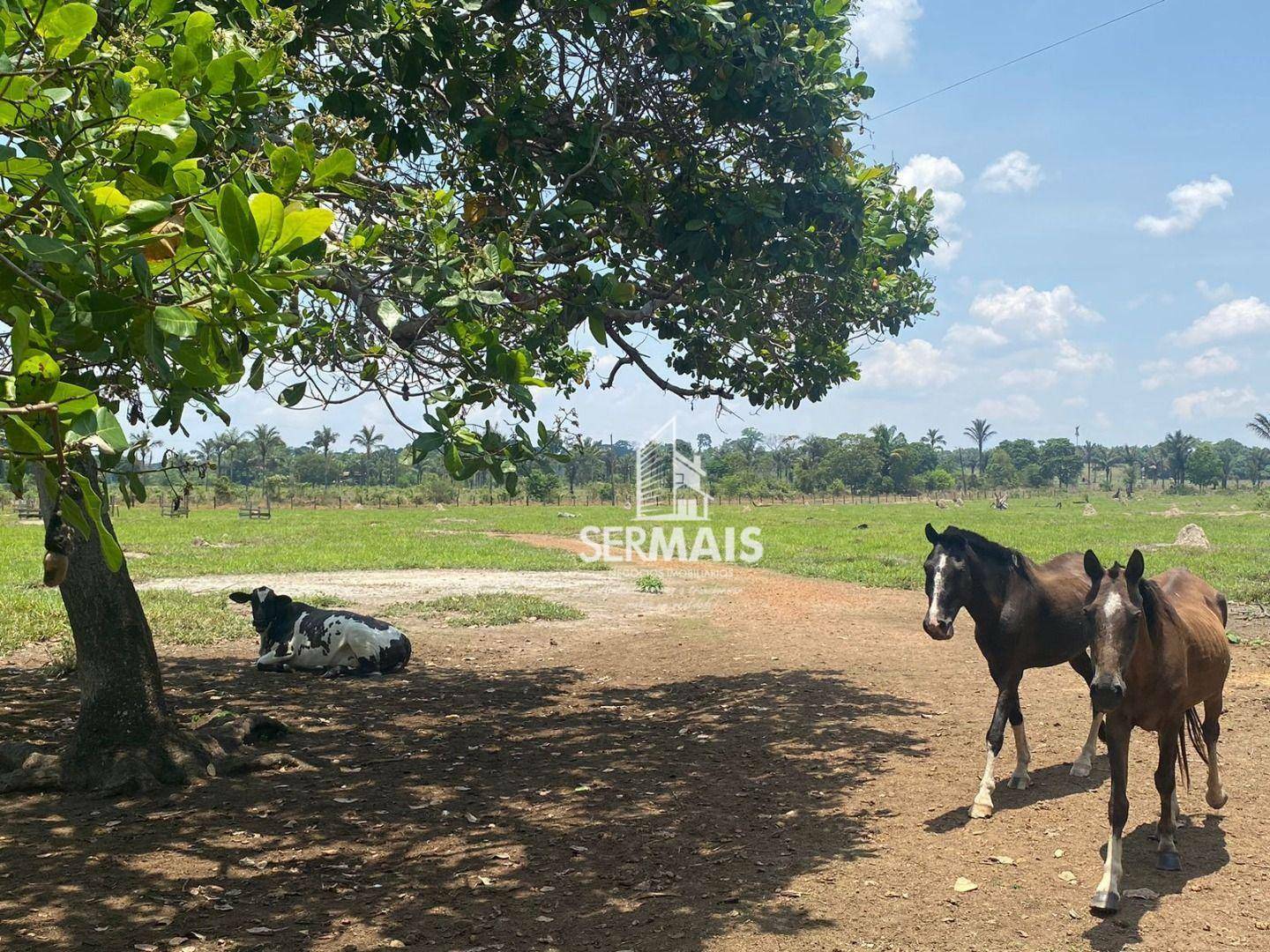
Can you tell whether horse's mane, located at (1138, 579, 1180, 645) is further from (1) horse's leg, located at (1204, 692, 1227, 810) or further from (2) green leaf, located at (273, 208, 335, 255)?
(2) green leaf, located at (273, 208, 335, 255)

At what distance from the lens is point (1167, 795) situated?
5.69 meters

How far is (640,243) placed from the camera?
26.5ft

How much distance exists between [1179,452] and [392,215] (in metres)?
146

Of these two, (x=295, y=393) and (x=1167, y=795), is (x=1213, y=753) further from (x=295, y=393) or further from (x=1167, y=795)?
(x=295, y=393)

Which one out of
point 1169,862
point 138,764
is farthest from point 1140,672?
point 138,764

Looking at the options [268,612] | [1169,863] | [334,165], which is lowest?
[1169,863]

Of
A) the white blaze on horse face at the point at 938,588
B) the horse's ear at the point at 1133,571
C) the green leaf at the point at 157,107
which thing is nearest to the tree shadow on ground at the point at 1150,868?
the horse's ear at the point at 1133,571

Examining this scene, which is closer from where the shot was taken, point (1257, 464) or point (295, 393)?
point (295, 393)

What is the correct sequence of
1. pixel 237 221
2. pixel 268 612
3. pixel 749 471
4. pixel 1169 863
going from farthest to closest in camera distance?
pixel 749 471 < pixel 268 612 < pixel 1169 863 < pixel 237 221

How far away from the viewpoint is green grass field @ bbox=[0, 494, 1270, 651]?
703 inches

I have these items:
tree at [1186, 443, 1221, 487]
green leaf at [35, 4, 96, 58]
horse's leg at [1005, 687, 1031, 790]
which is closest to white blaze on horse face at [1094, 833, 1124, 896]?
horse's leg at [1005, 687, 1031, 790]

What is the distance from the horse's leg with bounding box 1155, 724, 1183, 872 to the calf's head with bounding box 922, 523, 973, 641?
1.64 meters

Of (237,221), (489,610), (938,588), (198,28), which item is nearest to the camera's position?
(237,221)

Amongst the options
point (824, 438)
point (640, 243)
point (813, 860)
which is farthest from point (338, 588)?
point (824, 438)
